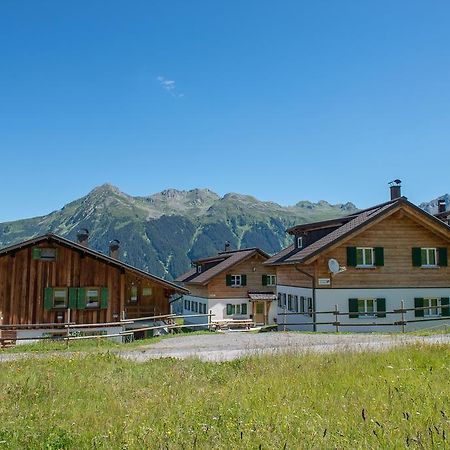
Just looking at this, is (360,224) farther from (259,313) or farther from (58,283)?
(259,313)

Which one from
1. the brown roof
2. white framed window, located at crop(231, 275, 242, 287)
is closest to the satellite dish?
the brown roof

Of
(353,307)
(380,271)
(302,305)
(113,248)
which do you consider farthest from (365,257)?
(113,248)

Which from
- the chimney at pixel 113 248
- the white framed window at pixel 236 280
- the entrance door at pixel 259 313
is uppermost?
the chimney at pixel 113 248

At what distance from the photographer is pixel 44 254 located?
31797 millimetres

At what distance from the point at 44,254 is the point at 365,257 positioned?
21986 mm

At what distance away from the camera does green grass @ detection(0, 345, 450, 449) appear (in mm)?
5703

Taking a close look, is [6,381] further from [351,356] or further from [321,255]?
[321,255]

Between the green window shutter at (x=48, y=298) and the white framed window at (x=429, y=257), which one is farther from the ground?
the white framed window at (x=429, y=257)

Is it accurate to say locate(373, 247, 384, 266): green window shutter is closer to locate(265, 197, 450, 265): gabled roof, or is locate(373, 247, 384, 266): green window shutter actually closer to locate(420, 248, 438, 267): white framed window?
locate(265, 197, 450, 265): gabled roof

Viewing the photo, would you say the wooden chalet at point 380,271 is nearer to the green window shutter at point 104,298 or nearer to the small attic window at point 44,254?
the green window shutter at point 104,298

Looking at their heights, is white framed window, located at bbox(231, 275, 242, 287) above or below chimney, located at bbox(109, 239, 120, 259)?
below

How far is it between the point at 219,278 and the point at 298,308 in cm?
1835

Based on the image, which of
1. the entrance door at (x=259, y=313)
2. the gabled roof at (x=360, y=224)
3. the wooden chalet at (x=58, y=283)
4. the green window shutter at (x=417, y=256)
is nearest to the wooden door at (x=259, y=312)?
the entrance door at (x=259, y=313)

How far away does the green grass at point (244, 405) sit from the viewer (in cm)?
570
